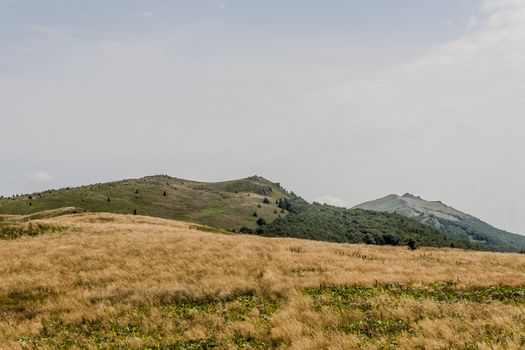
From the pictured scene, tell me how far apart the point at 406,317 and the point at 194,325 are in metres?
6.58

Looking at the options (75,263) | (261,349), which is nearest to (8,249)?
(75,263)

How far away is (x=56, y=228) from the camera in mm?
44094

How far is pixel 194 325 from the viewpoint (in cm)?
1353

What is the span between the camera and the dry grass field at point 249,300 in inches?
445

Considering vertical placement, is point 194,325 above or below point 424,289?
below

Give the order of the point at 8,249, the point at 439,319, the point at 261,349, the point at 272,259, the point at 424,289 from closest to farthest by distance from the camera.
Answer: the point at 261,349
the point at 439,319
the point at 424,289
the point at 272,259
the point at 8,249

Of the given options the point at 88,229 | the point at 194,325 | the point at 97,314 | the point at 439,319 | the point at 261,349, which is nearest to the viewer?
the point at 261,349

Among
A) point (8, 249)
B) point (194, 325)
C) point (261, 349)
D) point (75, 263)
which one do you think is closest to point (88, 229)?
point (8, 249)

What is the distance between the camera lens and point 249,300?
16.3 meters

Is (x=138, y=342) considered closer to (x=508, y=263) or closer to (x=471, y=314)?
(x=471, y=314)

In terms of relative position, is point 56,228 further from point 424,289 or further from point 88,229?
point 424,289

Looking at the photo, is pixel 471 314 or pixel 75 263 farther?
pixel 75 263

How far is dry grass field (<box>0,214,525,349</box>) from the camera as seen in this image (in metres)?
11.3

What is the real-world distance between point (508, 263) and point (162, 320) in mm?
24675
